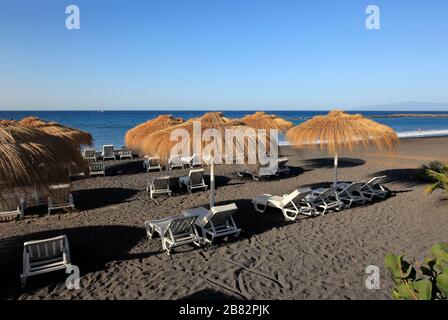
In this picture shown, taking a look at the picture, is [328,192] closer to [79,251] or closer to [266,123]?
[79,251]

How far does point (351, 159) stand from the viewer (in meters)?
14.9

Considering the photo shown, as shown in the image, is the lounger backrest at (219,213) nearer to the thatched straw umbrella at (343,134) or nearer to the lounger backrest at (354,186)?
the lounger backrest at (354,186)

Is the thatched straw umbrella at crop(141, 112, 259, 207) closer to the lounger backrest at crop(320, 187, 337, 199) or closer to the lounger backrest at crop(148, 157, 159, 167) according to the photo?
the lounger backrest at crop(320, 187, 337, 199)

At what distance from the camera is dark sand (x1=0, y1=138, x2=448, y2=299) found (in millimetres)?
4055

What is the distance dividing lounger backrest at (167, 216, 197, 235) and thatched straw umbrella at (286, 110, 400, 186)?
14.4 ft

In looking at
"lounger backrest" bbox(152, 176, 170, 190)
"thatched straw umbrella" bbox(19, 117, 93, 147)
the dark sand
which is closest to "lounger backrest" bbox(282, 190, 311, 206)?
the dark sand

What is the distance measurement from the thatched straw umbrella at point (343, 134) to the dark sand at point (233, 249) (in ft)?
Result: 5.36

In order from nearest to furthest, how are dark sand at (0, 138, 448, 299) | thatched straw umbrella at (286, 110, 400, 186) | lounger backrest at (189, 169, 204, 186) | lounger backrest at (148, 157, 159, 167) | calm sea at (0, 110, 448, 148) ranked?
1. dark sand at (0, 138, 448, 299)
2. thatched straw umbrella at (286, 110, 400, 186)
3. lounger backrest at (189, 169, 204, 186)
4. lounger backrest at (148, 157, 159, 167)
5. calm sea at (0, 110, 448, 148)

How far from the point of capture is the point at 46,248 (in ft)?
14.6

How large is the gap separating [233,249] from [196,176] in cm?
425

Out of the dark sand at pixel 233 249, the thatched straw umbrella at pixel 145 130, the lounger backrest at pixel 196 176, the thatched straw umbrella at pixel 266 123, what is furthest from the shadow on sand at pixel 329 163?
the thatched straw umbrella at pixel 145 130

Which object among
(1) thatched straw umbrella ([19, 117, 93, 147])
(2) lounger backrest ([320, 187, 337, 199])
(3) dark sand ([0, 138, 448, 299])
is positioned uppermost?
(1) thatched straw umbrella ([19, 117, 93, 147])
